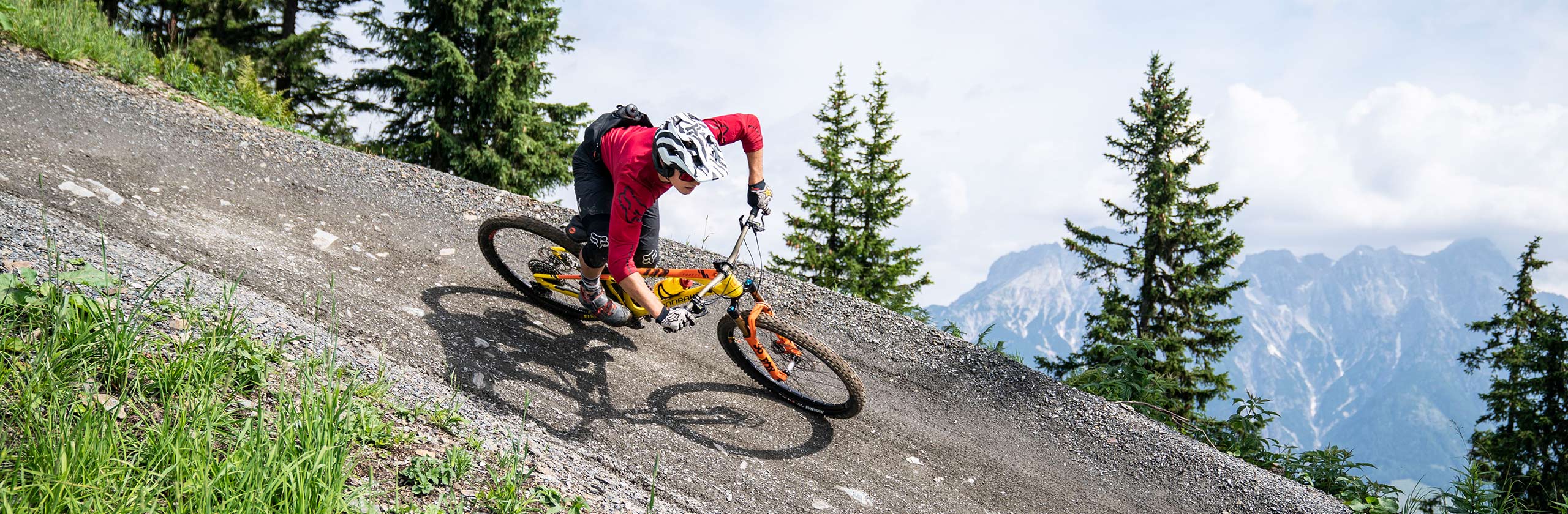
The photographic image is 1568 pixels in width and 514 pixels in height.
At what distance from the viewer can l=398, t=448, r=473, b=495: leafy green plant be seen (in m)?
3.20

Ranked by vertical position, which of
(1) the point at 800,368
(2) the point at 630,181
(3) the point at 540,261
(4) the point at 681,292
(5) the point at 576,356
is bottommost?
(5) the point at 576,356

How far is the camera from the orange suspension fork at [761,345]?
5559 mm

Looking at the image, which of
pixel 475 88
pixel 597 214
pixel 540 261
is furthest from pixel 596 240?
pixel 475 88

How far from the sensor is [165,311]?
12.5 ft

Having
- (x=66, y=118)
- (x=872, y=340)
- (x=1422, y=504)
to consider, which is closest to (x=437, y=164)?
(x=66, y=118)

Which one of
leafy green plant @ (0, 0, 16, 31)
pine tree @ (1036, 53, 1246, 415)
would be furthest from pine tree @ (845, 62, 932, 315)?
leafy green plant @ (0, 0, 16, 31)

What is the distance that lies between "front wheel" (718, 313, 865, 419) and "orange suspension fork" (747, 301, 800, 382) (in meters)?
0.03

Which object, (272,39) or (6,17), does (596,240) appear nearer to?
(6,17)

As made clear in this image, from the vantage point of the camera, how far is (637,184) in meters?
4.79

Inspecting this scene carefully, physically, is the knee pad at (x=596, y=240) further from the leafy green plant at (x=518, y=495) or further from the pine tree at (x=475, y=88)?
the pine tree at (x=475, y=88)

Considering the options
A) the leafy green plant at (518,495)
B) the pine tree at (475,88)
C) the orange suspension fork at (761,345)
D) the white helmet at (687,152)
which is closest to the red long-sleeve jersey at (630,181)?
the white helmet at (687,152)

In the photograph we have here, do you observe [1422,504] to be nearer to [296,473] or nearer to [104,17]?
[296,473]

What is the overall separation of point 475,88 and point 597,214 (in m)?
15.3

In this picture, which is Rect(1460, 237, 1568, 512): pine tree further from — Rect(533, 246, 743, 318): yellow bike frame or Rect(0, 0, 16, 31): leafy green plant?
Rect(0, 0, 16, 31): leafy green plant
